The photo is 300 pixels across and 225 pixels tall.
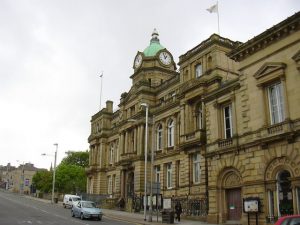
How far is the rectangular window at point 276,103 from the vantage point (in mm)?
23312

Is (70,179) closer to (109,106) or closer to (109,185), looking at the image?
(109,106)

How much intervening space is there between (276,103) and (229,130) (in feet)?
17.5

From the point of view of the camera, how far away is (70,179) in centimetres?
8650

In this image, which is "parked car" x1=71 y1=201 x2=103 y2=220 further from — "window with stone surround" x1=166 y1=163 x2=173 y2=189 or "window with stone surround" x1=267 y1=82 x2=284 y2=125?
"window with stone surround" x1=267 y1=82 x2=284 y2=125

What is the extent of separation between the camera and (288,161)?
71.8ft

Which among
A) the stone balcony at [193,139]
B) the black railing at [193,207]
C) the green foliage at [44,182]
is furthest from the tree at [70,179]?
the black railing at [193,207]

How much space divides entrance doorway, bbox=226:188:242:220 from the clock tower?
86.8 feet

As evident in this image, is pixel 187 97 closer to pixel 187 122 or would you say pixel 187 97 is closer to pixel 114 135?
pixel 187 122

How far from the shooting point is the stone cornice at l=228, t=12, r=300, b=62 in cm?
2226

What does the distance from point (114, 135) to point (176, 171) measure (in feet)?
64.1

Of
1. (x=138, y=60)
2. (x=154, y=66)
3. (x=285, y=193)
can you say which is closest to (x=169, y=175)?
(x=154, y=66)

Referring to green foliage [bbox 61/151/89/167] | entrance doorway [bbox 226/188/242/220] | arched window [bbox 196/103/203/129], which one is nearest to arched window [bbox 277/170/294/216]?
entrance doorway [bbox 226/188/242/220]

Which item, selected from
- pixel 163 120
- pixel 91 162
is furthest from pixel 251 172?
pixel 91 162

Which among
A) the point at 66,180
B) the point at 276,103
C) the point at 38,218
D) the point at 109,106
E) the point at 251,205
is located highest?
the point at 109,106
